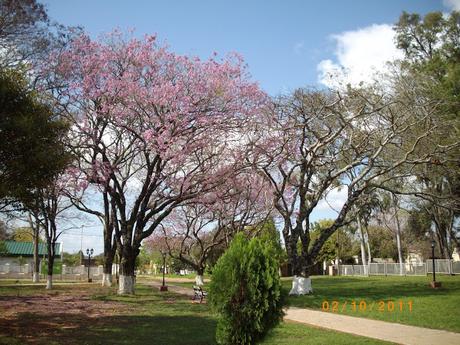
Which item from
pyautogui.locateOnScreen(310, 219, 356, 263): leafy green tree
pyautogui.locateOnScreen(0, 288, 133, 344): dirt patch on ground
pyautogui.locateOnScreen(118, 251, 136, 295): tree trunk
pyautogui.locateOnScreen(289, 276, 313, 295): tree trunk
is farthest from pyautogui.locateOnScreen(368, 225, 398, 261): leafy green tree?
pyautogui.locateOnScreen(0, 288, 133, 344): dirt patch on ground

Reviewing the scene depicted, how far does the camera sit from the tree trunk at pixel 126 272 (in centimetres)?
2278

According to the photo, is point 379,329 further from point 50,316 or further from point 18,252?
point 18,252

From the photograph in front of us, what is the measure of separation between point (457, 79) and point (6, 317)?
2292 centimetres

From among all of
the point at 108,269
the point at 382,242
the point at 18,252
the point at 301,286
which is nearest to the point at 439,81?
the point at 301,286

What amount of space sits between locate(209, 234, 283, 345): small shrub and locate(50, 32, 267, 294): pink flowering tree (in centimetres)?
1302

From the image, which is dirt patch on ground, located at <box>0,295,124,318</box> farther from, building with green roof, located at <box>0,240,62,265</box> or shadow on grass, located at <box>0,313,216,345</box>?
building with green roof, located at <box>0,240,62,265</box>

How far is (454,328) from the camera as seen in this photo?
37.9ft

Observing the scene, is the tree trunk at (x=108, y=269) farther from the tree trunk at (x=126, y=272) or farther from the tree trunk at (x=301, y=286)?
the tree trunk at (x=301, y=286)

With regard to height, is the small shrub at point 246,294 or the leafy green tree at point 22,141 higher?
the leafy green tree at point 22,141

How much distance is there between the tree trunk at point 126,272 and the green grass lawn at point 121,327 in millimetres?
4304

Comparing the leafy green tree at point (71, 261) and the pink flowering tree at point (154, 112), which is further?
the leafy green tree at point (71, 261)

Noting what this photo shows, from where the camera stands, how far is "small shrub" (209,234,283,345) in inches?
292

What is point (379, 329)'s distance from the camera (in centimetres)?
1182
